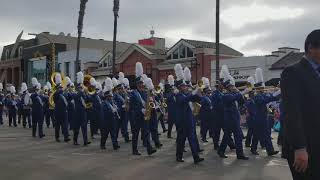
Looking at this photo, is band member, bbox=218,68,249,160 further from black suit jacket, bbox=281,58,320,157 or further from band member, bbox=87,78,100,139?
black suit jacket, bbox=281,58,320,157

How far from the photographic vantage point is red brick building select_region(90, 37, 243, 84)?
36969mm

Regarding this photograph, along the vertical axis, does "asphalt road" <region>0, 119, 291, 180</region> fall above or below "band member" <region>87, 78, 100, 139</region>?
below

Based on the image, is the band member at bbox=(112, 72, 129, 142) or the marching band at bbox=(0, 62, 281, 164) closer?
the marching band at bbox=(0, 62, 281, 164)

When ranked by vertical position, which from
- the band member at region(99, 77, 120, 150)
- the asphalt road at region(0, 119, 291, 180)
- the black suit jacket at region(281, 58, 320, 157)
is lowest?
the asphalt road at region(0, 119, 291, 180)

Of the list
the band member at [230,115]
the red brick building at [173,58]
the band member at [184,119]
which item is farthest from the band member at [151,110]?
the red brick building at [173,58]

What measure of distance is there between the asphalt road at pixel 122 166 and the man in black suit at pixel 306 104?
4.76 m

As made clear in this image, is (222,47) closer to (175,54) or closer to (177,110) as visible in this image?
(175,54)

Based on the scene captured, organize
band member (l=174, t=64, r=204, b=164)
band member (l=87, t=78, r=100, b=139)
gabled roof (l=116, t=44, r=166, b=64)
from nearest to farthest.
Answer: band member (l=174, t=64, r=204, b=164) < band member (l=87, t=78, r=100, b=139) < gabled roof (l=116, t=44, r=166, b=64)

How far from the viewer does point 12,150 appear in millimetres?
13758

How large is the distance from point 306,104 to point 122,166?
6653 millimetres

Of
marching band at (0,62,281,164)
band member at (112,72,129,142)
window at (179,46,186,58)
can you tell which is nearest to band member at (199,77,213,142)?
marching band at (0,62,281,164)

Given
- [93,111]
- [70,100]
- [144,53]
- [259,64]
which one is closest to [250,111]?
[93,111]

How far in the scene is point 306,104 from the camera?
4.12m

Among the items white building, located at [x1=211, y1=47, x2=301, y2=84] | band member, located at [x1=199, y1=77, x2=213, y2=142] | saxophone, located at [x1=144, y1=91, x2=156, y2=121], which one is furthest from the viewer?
white building, located at [x1=211, y1=47, x2=301, y2=84]
